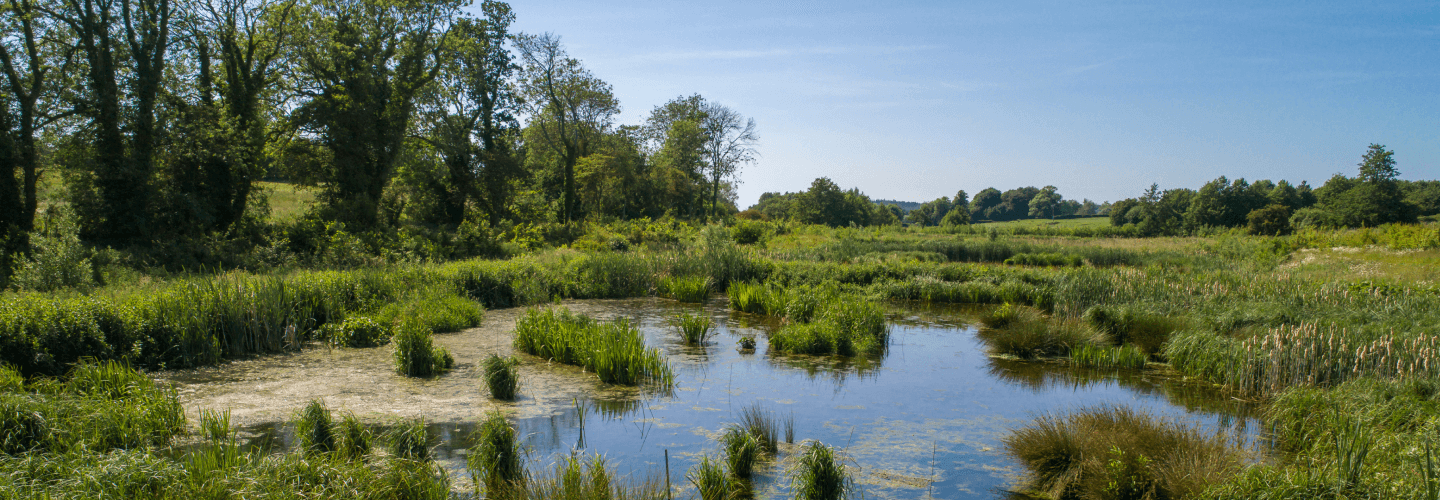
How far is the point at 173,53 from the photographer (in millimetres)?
21156

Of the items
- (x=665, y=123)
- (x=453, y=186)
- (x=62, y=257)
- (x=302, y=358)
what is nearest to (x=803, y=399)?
(x=302, y=358)

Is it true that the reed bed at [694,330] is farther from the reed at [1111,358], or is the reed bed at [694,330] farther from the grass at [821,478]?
the grass at [821,478]

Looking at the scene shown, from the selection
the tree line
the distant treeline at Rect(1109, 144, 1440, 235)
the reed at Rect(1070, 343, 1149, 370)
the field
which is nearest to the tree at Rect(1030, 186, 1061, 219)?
the distant treeline at Rect(1109, 144, 1440, 235)

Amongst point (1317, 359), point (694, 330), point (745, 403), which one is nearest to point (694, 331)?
point (694, 330)

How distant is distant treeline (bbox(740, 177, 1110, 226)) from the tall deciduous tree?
30092 mm

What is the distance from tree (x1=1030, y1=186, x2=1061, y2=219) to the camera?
4289 inches

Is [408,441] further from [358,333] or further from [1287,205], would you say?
[1287,205]

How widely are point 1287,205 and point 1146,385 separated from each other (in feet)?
173

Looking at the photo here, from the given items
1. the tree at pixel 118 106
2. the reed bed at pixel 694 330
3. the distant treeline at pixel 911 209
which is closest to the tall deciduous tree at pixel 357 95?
the tree at pixel 118 106

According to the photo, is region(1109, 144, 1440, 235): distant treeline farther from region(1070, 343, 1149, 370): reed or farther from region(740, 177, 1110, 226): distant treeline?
region(1070, 343, 1149, 370): reed

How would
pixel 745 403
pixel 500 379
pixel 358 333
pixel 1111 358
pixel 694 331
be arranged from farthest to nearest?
pixel 694 331 → pixel 358 333 → pixel 1111 358 → pixel 745 403 → pixel 500 379

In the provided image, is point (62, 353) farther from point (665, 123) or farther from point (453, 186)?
point (665, 123)

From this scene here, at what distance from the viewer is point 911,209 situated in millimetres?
94875

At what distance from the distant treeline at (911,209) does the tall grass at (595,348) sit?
4086 cm
